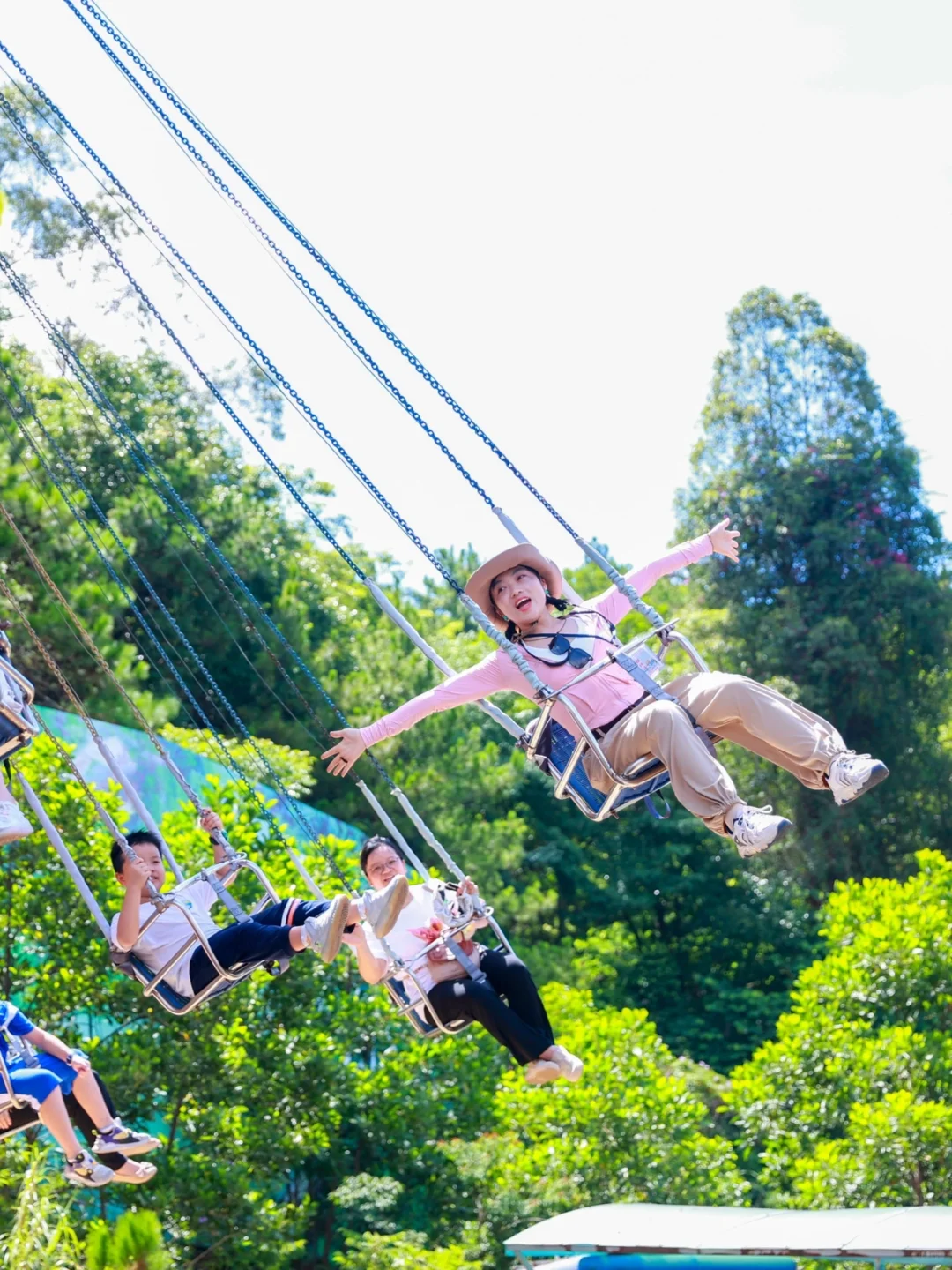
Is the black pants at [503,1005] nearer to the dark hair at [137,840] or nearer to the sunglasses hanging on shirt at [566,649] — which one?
the sunglasses hanging on shirt at [566,649]

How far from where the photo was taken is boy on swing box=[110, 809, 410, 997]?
25.8 ft

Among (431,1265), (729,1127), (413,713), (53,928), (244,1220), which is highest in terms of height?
(53,928)

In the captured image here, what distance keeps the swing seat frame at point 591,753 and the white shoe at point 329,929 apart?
3.36 feet

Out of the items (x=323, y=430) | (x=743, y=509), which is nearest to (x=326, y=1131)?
(x=323, y=430)

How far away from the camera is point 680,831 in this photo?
1003 inches

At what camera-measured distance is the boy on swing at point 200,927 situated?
7.87 meters

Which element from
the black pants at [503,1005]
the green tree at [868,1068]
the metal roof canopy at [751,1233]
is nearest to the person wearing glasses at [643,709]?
the black pants at [503,1005]

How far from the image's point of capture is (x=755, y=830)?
6.30 metres

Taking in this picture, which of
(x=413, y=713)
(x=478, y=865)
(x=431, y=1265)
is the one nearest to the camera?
(x=413, y=713)

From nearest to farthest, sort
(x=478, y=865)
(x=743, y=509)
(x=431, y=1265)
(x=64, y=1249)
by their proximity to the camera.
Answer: (x=64, y=1249) < (x=431, y=1265) < (x=478, y=865) < (x=743, y=509)

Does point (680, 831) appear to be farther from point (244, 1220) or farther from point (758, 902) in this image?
point (244, 1220)

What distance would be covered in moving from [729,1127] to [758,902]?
4.96 m

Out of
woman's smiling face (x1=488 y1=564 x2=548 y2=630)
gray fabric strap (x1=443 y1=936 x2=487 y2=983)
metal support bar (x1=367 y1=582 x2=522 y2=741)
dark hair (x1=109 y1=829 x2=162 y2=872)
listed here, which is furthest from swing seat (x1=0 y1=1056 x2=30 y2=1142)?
woman's smiling face (x1=488 y1=564 x2=548 y2=630)

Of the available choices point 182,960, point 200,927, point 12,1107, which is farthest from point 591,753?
point 12,1107
